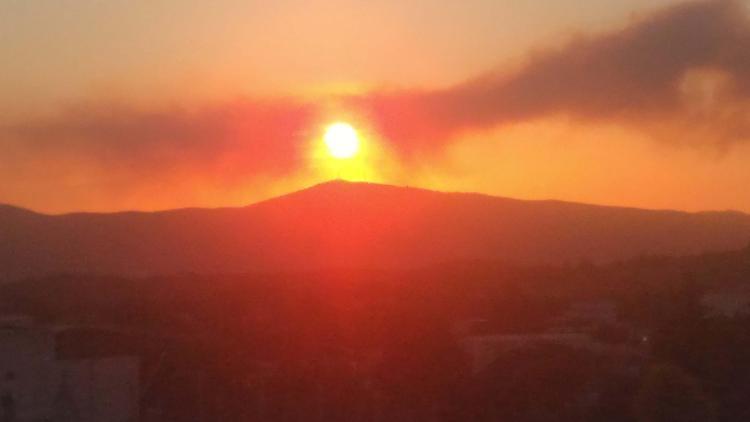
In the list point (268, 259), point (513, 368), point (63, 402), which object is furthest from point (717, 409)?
point (268, 259)

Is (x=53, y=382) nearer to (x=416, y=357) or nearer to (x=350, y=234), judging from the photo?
(x=416, y=357)

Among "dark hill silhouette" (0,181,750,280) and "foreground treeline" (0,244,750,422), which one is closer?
"foreground treeline" (0,244,750,422)

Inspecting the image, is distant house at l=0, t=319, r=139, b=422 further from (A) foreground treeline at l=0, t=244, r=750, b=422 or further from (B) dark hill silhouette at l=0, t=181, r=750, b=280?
(B) dark hill silhouette at l=0, t=181, r=750, b=280

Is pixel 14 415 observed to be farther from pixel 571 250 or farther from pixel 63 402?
pixel 571 250

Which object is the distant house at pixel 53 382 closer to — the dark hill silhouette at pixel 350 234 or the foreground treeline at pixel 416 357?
the foreground treeline at pixel 416 357

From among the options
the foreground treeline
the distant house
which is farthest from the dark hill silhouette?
the distant house

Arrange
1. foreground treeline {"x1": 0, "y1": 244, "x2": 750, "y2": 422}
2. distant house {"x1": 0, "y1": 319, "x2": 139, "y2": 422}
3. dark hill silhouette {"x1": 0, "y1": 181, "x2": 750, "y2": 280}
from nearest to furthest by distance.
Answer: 1. distant house {"x1": 0, "y1": 319, "x2": 139, "y2": 422}
2. foreground treeline {"x1": 0, "y1": 244, "x2": 750, "y2": 422}
3. dark hill silhouette {"x1": 0, "y1": 181, "x2": 750, "y2": 280}

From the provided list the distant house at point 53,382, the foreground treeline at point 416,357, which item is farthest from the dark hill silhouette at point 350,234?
the distant house at point 53,382
